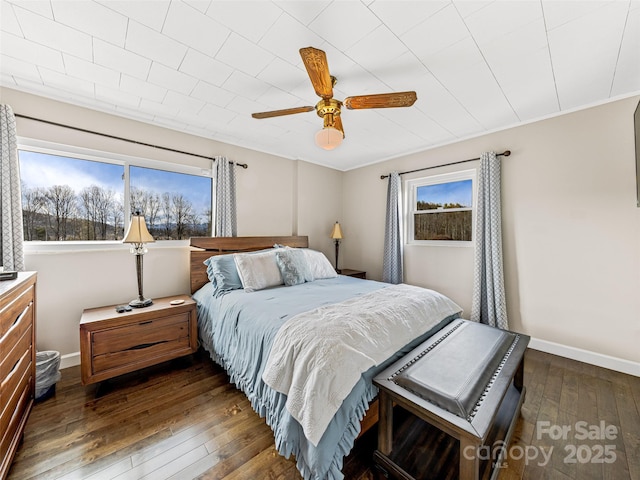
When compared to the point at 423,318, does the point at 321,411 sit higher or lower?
lower

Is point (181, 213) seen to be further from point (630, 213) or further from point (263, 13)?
point (630, 213)

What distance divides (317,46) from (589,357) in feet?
12.2

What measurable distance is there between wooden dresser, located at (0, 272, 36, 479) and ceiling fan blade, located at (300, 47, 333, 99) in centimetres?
194

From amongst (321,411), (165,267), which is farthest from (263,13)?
(165,267)

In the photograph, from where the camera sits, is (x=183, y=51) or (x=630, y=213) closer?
(x=183, y=51)

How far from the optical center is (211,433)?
163 cm

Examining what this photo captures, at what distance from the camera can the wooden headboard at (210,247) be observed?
9.54 feet

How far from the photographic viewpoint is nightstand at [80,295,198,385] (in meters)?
1.95

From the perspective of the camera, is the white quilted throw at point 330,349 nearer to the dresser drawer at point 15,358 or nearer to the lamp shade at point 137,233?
the dresser drawer at point 15,358

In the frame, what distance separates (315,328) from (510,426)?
1.34 meters

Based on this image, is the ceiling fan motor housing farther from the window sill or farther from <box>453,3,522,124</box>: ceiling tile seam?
the window sill

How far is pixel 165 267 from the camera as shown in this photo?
112 inches

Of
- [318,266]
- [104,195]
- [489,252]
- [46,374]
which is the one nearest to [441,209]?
[489,252]

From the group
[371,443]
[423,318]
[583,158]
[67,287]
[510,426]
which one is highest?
[583,158]
